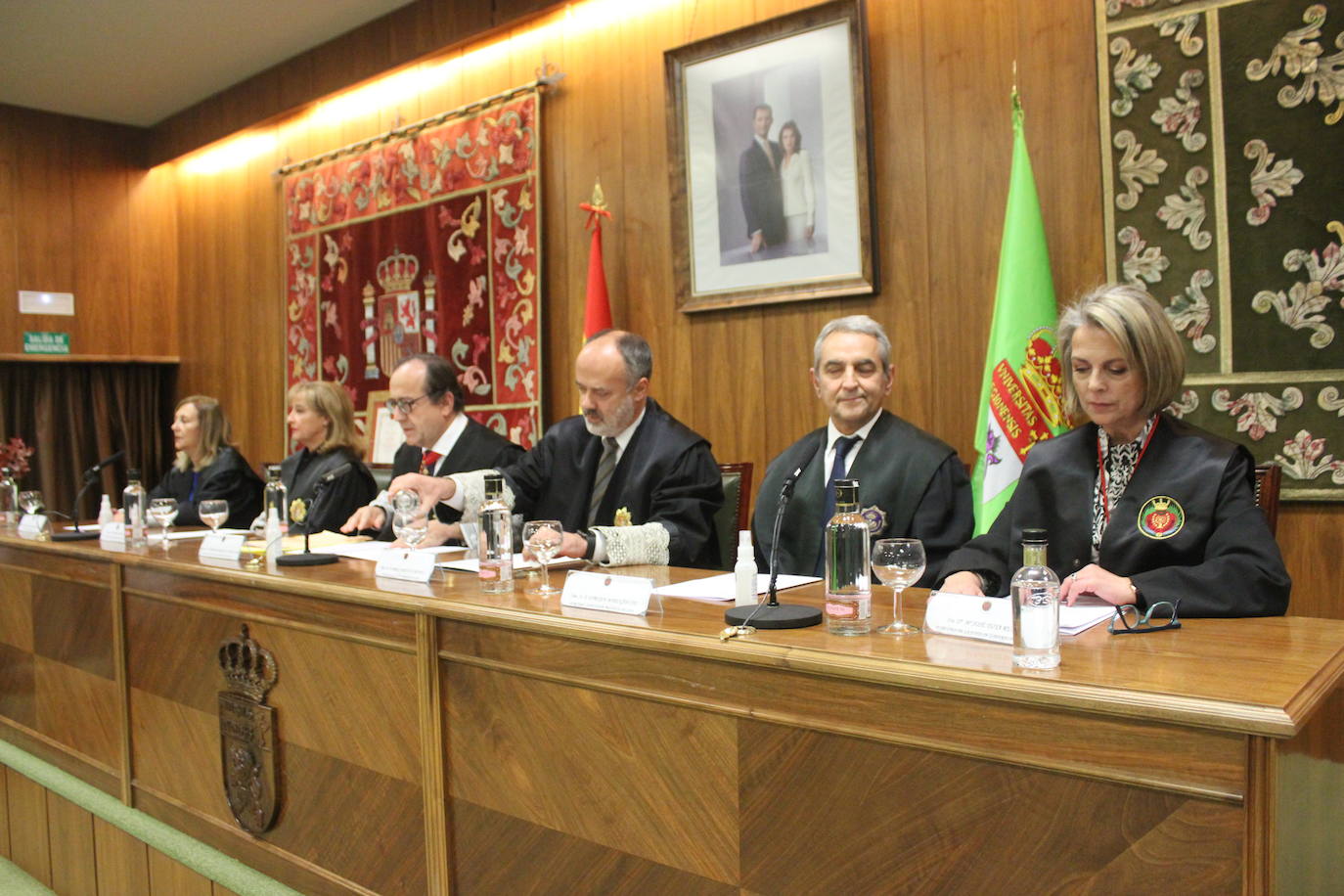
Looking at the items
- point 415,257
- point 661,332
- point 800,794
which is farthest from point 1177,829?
point 415,257

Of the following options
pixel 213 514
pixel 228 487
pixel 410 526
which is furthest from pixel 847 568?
pixel 228 487

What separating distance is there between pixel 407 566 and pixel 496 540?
0.21 meters

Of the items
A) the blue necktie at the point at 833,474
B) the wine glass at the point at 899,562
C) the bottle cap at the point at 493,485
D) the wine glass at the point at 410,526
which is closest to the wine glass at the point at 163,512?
the wine glass at the point at 410,526

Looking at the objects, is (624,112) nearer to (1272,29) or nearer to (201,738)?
(1272,29)

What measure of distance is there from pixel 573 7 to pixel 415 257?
4.63ft

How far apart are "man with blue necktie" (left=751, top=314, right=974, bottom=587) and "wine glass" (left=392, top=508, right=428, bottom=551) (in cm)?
83

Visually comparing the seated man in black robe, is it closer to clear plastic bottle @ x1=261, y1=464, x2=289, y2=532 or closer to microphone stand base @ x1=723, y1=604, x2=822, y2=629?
clear plastic bottle @ x1=261, y1=464, x2=289, y2=532

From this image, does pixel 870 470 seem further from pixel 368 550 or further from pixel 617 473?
pixel 368 550

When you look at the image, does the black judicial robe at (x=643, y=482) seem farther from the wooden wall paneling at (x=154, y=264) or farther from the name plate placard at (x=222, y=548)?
the wooden wall paneling at (x=154, y=264)

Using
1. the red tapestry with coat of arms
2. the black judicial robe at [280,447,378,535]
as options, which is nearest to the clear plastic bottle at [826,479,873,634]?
the black judicial robe at [280,447,378,535]

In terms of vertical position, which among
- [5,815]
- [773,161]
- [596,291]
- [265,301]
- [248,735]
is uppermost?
[773,161]

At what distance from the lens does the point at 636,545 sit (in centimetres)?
253

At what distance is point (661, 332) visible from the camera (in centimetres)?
428

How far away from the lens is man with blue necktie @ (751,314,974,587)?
2572 mm
